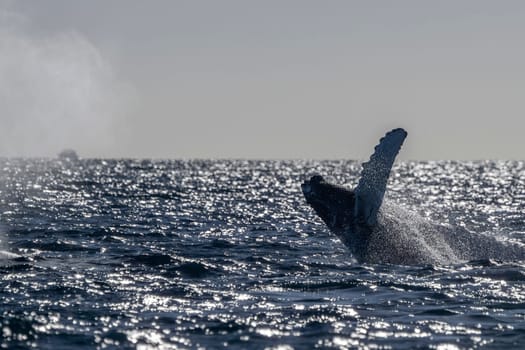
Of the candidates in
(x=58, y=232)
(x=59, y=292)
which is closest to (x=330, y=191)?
(x=59, y=292)

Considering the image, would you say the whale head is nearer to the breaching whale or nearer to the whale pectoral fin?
the breaching whale

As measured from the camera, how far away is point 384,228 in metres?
18.8

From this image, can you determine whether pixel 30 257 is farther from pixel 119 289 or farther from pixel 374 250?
pixel 374 250

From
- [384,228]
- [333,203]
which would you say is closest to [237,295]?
[333,203]

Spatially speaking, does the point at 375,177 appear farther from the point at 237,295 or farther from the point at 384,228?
the point at 237,295

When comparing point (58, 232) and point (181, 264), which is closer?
point (181, 264)

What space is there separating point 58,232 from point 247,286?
40.6ft

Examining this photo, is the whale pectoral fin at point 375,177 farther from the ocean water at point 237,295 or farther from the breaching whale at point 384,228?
the ocean water at point 237,295

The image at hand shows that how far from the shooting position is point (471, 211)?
45.9m

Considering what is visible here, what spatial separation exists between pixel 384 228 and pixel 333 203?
1.20 metres

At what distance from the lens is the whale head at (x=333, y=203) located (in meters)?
18.4

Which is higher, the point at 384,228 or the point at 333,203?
the point at 333,203

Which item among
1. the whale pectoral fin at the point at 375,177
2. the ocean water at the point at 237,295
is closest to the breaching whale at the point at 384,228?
the whale pectoral fin at the point at 375,177

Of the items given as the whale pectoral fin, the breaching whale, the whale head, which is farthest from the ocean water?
the whale pectoral fin
